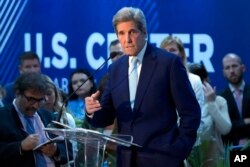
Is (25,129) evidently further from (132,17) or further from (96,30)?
(96,30)

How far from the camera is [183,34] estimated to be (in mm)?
10188

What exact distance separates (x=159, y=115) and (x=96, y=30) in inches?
190

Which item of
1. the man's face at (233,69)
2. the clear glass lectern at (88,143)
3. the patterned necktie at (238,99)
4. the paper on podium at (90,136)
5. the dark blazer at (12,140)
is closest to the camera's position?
the paper on podium at (90,136)

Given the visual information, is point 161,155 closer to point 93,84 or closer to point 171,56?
point 171,56

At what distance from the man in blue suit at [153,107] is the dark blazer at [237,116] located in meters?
4.01

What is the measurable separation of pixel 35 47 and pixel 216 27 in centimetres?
193

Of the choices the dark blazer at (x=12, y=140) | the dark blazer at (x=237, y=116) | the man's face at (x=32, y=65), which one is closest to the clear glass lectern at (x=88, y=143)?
the dark blazer at (x=12, y=140)

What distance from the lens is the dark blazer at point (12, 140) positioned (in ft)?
20.6

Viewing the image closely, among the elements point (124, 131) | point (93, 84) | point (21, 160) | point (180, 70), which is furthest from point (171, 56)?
point (93, 84)

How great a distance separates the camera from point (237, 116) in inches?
384

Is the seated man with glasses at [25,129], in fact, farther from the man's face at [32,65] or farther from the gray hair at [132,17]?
the man's face at [32,65]

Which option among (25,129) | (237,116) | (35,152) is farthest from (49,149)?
(237,116)

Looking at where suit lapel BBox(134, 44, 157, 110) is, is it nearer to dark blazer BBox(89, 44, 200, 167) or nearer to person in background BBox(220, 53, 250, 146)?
dark blazer BBox(89, 44, 200, 167)

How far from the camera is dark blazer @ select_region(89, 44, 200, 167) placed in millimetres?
5508
